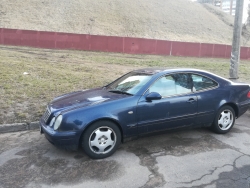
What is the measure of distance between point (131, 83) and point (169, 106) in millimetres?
808

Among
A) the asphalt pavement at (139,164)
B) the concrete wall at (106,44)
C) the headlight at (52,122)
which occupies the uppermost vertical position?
the concrete wall at (106,44)

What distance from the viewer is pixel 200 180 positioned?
10.6ft

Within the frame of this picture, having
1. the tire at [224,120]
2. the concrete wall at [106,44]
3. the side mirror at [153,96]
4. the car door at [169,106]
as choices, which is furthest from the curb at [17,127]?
the concrete wall at [106,44]

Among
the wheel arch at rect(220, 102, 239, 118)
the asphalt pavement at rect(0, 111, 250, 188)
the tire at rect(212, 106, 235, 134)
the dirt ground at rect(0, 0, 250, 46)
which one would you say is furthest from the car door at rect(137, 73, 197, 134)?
the dirt ground at rect(0, 0, 250, 46)

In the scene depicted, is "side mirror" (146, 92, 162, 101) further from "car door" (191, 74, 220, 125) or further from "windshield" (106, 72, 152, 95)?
"car door" (191, 74, 220, 125)

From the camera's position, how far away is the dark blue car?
12.0 feet

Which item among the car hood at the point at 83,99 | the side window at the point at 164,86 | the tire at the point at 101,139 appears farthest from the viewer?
the side window at the point at 164,86

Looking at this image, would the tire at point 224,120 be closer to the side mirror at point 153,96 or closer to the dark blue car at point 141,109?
the dark blue car at point 141,109

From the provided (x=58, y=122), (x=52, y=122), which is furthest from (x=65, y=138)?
(x=52, y=122)

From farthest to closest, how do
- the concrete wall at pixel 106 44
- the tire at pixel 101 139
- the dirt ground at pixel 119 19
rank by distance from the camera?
the dirt ground at pixel 119 19 → the concrete wall at pixel 106 44 → the tire at pixel 101 139

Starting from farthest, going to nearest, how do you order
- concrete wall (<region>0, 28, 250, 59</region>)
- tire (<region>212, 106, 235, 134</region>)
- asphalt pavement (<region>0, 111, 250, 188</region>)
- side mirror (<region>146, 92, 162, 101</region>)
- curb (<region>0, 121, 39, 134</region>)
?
concrete wall (<region>0, 28, 250, 59</region>) → curb (<region>0, 121, 39, 134</region>) → tire (<region>212, 106, 235, 134</region>) → side mirror (<region>146, 92, 162, 101</region>) → asphalt pavement (<region>0, 111, 250, 188</region>)

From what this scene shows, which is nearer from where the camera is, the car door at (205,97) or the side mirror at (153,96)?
the side mirror at (153,96)

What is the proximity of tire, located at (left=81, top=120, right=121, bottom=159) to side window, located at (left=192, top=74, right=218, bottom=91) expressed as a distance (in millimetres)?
1761

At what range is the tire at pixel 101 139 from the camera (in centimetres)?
369
